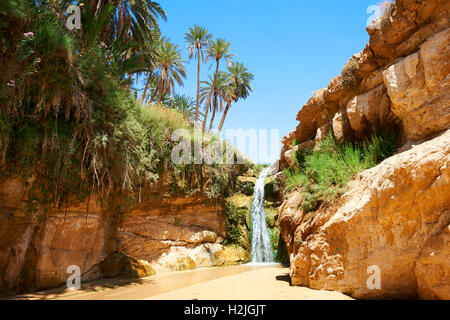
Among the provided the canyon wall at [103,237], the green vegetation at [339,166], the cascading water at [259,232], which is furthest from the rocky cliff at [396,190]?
the cascading water at [259,232]

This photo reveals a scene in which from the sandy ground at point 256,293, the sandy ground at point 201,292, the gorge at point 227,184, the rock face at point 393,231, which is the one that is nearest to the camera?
the rock face at point 393,231

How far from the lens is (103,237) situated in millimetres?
7801

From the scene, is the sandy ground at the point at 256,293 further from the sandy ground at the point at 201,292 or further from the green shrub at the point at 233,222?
the green shrub at the point at 233,222

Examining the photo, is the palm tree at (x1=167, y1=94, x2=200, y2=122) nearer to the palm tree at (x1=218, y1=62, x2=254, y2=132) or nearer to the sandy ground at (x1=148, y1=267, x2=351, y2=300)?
the palm tree at (x1=218, y1=62, x2=254, y2=132)

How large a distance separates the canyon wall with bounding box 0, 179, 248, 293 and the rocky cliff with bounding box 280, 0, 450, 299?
15.5 ft

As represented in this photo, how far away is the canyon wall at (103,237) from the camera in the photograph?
6164mm

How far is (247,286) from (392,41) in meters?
5.43

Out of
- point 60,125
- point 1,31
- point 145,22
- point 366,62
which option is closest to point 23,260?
point 60,125

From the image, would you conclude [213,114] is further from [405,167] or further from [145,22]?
[405,167]

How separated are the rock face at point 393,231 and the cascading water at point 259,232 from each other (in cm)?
618

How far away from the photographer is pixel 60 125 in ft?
22.4

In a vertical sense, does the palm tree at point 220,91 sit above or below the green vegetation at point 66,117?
above

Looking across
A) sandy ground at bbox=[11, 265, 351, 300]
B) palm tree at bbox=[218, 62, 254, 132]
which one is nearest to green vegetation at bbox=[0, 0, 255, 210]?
sandy ground at bbox=[11, 265, 351, 300]

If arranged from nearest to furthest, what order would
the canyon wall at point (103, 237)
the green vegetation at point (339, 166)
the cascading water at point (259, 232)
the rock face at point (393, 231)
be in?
the rock face at point (393, 231), the green vegetation at point (339, 166), the canyon wall at point (103, 237), the cascading water at point (259, 232)
